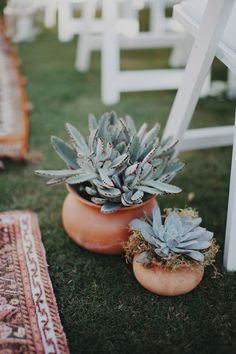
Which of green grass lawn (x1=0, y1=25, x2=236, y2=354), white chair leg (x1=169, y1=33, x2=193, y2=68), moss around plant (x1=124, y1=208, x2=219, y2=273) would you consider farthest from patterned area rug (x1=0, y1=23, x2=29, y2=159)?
white chair leg (x1=169, y1=33, x2=193, y2=68)

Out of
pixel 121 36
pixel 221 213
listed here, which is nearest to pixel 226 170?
pixel 221 213

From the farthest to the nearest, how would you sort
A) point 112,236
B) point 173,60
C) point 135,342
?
point 173,60, point 112,236, point 135,342

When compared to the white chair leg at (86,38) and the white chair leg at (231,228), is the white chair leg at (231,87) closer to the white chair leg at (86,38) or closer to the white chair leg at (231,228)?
the white chair leg at (86,38)

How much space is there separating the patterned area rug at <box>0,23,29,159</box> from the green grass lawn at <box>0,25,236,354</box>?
0.06 metres

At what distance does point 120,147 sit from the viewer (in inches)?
65.0

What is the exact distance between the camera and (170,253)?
1493mm

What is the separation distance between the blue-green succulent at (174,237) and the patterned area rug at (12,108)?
0.87 metres

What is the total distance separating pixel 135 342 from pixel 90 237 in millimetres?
398

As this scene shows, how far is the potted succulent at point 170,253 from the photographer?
1494mm

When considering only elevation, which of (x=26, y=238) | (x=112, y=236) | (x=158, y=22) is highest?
(x=158, y=22)

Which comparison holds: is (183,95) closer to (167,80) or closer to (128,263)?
(128,263)

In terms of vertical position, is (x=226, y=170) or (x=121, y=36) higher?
(x=121, y=36)

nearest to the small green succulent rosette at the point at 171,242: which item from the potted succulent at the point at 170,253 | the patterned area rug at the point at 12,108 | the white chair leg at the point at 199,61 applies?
the potted succulent at the point at 170,253

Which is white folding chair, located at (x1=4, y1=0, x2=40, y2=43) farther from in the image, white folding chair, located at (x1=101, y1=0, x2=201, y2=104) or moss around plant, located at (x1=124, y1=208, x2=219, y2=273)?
moss around plant, located at (x1=124, y1=208, x2=219, y2=273)
